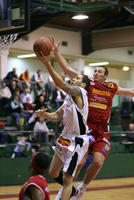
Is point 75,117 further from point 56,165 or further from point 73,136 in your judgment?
point 56,165

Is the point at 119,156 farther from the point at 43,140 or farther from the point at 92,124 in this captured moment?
the point at 92,124

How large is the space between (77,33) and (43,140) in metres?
9.69

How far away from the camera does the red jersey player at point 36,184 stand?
152 inches

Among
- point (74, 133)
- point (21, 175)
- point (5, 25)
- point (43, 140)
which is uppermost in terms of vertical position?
point (5, 25)

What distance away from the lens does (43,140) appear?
493 inches

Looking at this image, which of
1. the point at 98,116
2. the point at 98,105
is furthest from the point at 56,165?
the point at 98,105

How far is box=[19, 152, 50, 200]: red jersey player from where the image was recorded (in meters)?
3.87

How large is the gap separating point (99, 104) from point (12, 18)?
2663 mm

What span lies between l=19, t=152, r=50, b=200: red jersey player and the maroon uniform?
2532 mm

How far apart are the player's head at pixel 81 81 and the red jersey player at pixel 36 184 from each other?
217 centimetres

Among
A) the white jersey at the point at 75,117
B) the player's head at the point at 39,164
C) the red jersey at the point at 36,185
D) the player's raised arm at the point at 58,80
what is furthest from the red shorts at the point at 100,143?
the red jersey at the point at 36,185

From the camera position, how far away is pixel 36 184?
3900 mm

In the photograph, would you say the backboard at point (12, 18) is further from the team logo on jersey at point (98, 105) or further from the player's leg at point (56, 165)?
the player's leg at point (56, 165)

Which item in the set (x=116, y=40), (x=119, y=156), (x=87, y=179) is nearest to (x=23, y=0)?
(x=87, y=179)
